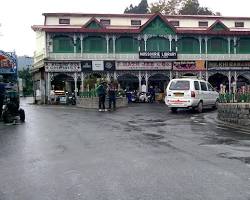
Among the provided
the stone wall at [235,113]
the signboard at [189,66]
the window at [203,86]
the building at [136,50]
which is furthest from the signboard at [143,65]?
the stone wall at [235,113]

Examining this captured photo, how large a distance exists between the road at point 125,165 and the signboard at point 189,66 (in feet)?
101

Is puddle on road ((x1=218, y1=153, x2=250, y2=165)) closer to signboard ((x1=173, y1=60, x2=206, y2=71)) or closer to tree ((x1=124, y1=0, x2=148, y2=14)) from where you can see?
signboard ((x1=173, y1=60, x2=206, y2=71))

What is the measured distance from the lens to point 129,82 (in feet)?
145

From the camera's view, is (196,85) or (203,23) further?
(203,23)

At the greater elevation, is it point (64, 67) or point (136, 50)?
point (136, 50)

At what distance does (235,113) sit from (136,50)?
27.9 meters

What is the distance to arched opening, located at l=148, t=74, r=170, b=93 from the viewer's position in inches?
1736

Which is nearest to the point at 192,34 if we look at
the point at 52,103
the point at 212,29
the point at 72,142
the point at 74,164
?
the point at 212,29

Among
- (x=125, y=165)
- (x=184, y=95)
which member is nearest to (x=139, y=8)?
(x=184, y=95)

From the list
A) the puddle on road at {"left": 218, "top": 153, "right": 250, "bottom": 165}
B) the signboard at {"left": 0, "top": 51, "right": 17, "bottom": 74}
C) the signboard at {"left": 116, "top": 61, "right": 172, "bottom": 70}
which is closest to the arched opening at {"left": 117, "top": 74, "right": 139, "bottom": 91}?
the signboard at {"left": 116, "top": 61, "right": 172, "bottom": 70}

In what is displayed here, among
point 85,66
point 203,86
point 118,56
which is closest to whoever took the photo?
point 203,86

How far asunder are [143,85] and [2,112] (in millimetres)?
24941

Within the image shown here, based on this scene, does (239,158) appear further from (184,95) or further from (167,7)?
(167,7)

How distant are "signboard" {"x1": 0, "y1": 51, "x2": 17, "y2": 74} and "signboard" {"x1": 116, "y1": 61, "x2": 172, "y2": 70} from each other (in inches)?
875
